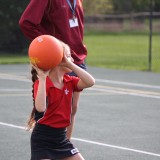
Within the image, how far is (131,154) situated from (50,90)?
3.01m

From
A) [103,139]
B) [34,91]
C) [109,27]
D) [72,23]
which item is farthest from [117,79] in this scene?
A: [109,27]

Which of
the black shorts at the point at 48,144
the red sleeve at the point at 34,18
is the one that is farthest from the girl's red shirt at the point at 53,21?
the black shorts at the point at 48,144

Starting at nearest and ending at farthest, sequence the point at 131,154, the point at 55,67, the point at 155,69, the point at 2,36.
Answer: the point at 55,67, the point at 131,154, the point at 155,69, the point at 2,36

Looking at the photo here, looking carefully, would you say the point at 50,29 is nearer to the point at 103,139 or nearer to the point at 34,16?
the point at 34,16

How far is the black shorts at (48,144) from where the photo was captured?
5926mm

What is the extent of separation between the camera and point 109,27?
5994 centimetres

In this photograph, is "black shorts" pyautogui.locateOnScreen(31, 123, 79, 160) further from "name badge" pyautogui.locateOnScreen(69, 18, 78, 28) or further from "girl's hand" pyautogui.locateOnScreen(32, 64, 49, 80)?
"name badge" pyautogui.locateOnScreen(69, 18, 78, 28)

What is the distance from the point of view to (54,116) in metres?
5.97

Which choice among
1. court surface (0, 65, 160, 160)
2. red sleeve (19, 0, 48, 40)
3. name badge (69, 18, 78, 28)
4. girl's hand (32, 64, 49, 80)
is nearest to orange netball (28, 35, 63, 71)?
girl's hand (32, 64, 49, 80)

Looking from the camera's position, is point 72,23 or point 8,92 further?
point 8,92

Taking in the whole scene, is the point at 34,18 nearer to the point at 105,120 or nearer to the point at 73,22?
the point at 73,22

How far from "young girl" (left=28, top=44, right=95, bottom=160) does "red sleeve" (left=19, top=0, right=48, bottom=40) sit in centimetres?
102

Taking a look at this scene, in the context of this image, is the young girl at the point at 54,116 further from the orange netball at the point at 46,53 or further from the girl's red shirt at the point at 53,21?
the girl's red shirt at the point at 53,21

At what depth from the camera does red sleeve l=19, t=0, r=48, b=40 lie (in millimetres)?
6902
